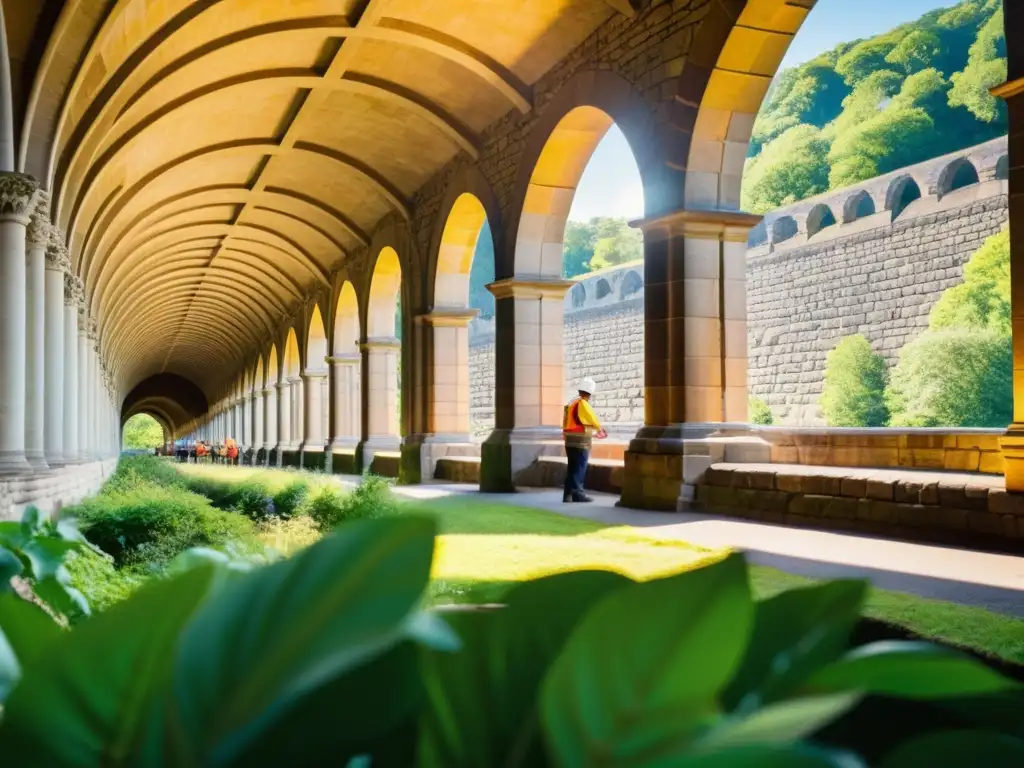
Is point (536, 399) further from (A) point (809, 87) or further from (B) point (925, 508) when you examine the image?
(A) point (809, 87)

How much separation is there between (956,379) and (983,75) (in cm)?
1721

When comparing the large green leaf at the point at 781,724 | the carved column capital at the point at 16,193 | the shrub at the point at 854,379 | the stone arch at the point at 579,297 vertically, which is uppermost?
the stone arch at the point at 579,297

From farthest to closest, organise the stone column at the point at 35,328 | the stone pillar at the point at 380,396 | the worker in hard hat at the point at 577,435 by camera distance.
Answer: the stone pillar at the point at 380,396 < the worker in hard hat at the point at 577,435 < the stone column at the point at 35,328

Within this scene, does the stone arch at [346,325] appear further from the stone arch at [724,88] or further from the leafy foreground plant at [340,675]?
the leafy foreground plant at [340,675]

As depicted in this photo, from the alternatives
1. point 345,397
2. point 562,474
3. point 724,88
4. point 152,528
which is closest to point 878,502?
point 724,88

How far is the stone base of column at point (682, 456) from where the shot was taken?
8.71 meters

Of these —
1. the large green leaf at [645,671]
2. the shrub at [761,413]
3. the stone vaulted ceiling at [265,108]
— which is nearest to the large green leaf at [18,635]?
the large green leaf at [645,671]

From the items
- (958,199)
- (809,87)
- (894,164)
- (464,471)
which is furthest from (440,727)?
(809,87)

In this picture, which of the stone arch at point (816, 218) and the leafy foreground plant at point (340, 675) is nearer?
the leafy foreground plant at point (340, 675)

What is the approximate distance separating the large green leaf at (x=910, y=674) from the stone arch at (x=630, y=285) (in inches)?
1136

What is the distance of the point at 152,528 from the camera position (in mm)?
7094

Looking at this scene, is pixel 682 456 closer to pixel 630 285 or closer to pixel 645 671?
pixel 645 671

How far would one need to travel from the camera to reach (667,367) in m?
9.27

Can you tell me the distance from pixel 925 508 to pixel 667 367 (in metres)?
3.21
